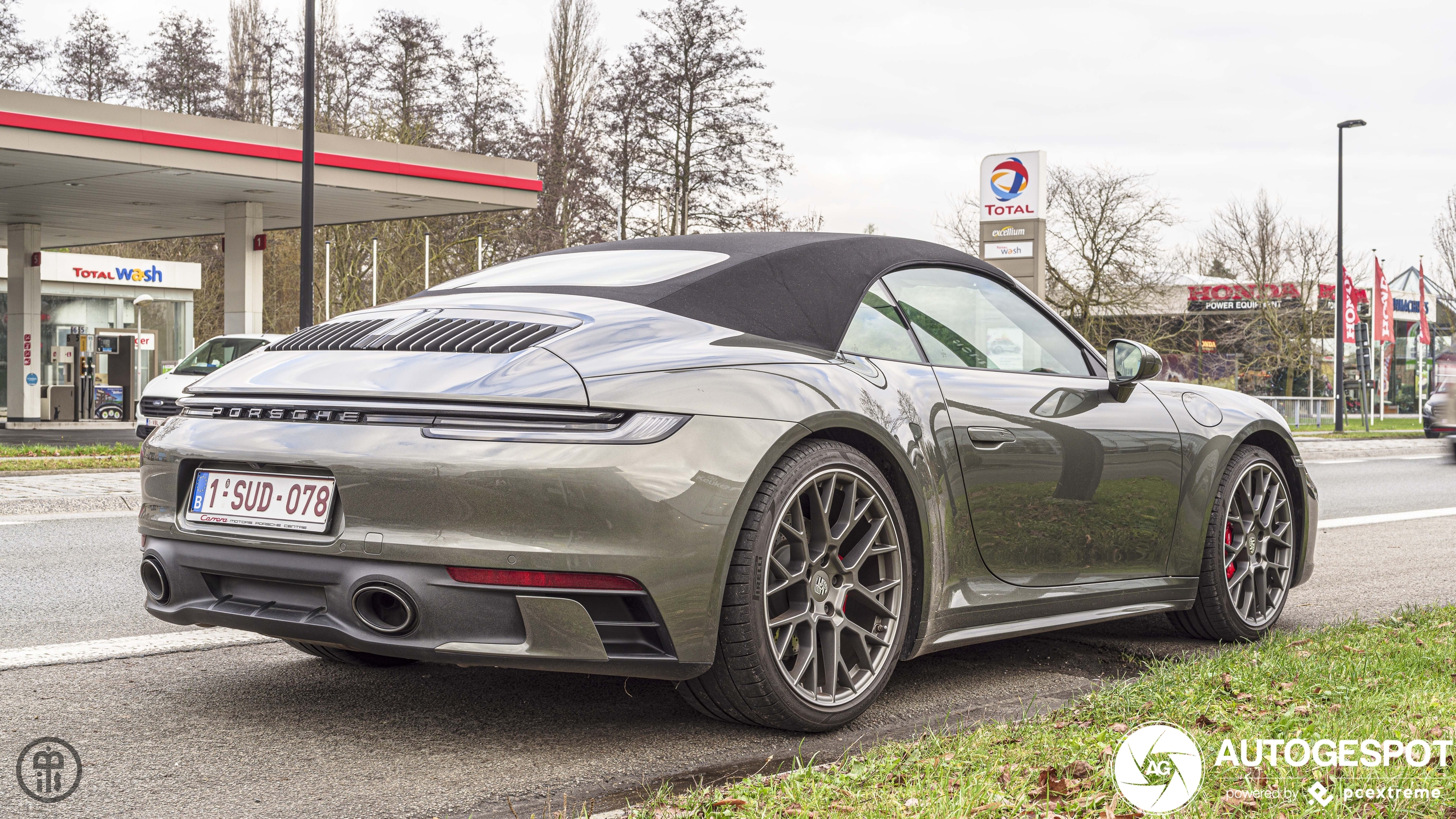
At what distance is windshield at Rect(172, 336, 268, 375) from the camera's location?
18219 mm

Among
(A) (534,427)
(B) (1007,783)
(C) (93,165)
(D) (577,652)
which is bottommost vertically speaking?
(B) (1007,783)

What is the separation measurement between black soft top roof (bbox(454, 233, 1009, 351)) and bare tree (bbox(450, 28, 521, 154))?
1491 inches

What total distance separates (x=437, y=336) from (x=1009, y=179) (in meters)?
20.8

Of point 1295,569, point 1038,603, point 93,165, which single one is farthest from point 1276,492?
point 93,165

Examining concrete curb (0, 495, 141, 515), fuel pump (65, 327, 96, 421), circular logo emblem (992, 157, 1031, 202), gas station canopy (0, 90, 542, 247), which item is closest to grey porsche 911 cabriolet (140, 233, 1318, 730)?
concrete curb (0, 495, 141, 515)

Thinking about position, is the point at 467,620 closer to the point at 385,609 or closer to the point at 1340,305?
the point at 385,609

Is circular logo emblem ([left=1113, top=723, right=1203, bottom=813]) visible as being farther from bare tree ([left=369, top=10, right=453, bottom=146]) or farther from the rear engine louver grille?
bare tree ([left=369, top=10, right=453, bottom=146])

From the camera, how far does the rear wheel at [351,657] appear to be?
13.9ft

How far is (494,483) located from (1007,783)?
4.30ft

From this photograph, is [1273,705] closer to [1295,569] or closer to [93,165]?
[1295,569]

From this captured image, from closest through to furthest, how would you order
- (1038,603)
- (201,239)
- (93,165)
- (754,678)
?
(754,678) < (1038,603) < (93,165) < (201,239)

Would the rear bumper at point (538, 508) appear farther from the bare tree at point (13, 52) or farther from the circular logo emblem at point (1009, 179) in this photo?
the bare tree at point (13, 52)

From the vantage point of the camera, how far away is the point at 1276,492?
5.10m

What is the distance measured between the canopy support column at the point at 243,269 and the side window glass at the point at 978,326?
23087mm
